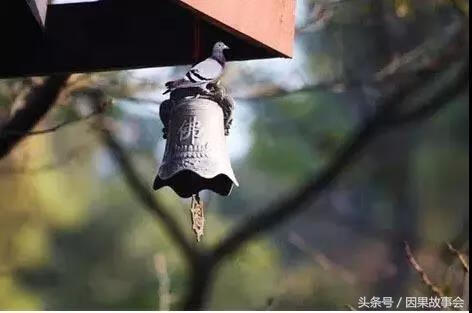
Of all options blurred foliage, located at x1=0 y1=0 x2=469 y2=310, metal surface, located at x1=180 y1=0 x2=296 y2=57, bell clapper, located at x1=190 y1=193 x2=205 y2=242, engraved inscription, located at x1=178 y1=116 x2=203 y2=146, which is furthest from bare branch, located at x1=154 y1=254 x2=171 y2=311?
metal surface, located at x1=180 y1=0 x2=296 y2=57

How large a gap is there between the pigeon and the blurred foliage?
43 centimetres

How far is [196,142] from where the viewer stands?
4.79 ft

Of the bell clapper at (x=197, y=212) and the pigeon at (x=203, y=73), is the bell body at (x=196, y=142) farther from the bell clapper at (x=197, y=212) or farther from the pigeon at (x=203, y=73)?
the bell clapper at (x=197, y=212)

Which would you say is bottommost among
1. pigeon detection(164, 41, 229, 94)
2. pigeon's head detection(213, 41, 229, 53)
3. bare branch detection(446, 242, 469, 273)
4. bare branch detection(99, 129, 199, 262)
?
bare branch detection(446, 242, 469, 273)

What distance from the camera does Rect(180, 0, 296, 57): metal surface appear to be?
55.1 inches

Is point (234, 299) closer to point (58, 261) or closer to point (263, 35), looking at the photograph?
point (58, 261)

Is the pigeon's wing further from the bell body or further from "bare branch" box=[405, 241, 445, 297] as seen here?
"bare branch" box=[405, 241, 445, 297]

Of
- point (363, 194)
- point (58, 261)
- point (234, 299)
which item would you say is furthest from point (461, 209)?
point (58, 261)

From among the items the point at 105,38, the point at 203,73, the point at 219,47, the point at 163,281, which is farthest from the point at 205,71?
the point at 163,281

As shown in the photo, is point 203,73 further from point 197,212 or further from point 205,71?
point 197,212

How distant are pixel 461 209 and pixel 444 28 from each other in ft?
1.66

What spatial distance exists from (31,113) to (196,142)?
2.57 feet

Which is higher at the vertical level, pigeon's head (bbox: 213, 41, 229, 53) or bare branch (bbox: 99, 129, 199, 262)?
pigeon's head (bbox: 213, 41, 229, 53)

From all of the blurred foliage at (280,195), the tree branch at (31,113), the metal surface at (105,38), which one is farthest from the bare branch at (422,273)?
the tree branch at (31,113)
